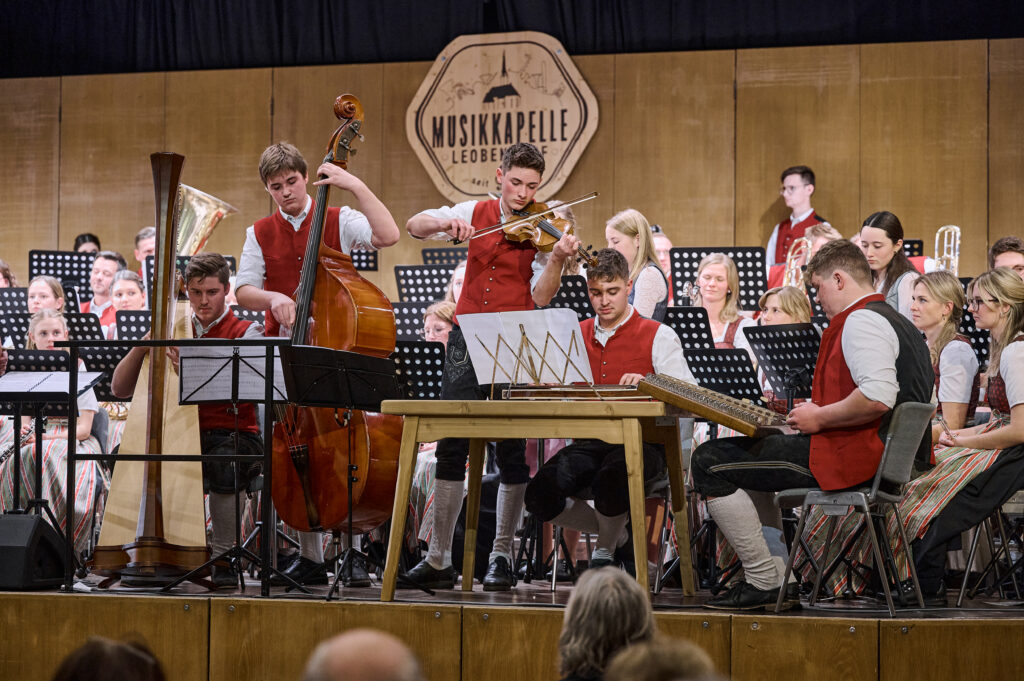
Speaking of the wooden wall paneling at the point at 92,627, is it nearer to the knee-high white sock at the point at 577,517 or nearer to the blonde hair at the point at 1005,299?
the knee-high white sock at the point at 577,517

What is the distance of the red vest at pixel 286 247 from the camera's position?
4.56 metres

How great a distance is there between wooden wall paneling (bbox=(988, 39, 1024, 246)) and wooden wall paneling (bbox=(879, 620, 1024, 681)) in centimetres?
601

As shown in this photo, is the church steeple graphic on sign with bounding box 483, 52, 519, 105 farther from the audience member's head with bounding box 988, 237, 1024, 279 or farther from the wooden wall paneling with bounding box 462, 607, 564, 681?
the wooden wall paneling with bounding box 462, 607, 564, 681

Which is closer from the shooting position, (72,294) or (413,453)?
(413,453)

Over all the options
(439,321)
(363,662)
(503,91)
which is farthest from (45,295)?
(363,662)

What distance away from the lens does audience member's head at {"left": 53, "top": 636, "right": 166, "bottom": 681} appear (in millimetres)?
1775

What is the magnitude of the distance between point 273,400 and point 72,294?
3902 mm

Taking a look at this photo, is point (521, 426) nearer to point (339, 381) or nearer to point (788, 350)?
point (339, 381)

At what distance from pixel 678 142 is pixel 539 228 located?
17.4 feet

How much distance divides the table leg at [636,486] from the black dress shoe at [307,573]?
4.46 feet

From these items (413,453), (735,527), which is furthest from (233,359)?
(735,527)

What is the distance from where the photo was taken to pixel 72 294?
7.23 m

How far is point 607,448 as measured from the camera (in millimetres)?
4309

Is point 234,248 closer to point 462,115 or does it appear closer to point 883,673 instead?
point 462,115
